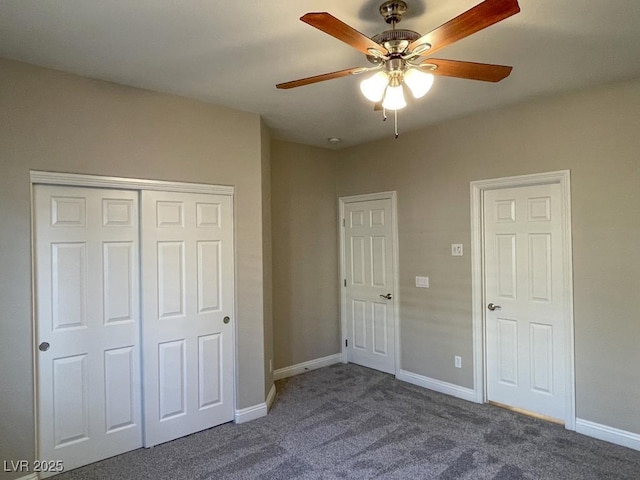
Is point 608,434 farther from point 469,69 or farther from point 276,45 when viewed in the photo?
point 276,45

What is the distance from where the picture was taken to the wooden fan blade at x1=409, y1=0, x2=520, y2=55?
4.42 ft

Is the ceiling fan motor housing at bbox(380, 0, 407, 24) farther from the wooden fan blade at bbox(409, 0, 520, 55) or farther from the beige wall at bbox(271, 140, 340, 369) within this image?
the beige wall at bbox(271, 140, 340, 369)

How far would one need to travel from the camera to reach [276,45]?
2.31 m

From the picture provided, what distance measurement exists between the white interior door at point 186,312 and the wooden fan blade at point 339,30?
2032 millimetres

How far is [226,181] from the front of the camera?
11.2 ft

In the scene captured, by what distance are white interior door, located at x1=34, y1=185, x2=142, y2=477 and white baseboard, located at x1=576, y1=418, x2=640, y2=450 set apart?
3490mm

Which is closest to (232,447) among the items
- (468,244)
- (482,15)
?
(468,244)

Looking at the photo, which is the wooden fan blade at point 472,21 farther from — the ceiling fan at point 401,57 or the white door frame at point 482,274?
the white door frame at point 482,274

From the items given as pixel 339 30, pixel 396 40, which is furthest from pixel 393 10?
pixel 339 30

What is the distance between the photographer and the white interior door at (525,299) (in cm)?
329

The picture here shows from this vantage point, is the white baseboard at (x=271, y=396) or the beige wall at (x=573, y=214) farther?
the white baseboard at (x=271, y=396)

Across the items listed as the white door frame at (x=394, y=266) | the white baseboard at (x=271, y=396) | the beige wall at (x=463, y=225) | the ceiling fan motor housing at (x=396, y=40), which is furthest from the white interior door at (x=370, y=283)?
the ceiling fan motor housing at (x=396, y=40)

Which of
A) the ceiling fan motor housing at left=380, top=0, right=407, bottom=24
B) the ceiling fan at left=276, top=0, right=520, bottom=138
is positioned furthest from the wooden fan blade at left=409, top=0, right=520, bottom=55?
the ceiling fan motor housing at left=380, top=0, right=407, bottom=24

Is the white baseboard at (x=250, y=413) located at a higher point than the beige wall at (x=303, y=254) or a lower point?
lower
